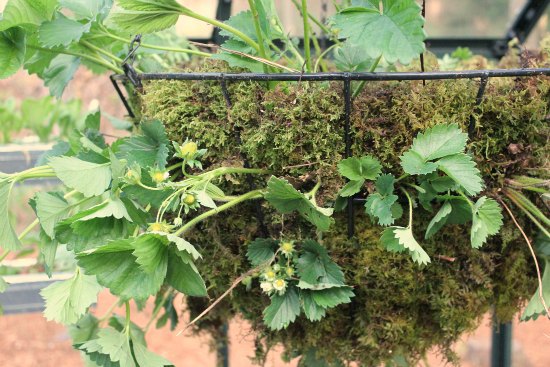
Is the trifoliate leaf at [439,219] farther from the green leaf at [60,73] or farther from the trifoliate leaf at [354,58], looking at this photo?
the green leaf at [60,73]

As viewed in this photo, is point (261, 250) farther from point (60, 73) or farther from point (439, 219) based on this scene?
point (60, 73)

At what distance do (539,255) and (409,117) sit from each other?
189 millimetres

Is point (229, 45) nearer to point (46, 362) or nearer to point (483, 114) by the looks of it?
point (483, 114)

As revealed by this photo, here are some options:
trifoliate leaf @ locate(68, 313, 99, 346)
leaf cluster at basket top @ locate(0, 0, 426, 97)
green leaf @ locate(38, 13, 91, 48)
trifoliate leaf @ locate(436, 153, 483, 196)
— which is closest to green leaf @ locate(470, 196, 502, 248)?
trifoliate leaf @ locate(436, 153, 483, 196)

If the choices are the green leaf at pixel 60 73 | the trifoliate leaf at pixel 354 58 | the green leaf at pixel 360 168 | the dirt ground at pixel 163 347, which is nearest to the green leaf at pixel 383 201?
the green leaf at pixel 360 168

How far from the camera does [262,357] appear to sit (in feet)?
1.87

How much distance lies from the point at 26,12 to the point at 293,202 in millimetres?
270

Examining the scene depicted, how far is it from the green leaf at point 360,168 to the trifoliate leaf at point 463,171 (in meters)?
0.05

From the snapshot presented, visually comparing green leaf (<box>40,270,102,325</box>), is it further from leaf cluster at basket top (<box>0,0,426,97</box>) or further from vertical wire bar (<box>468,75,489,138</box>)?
vertical wire bar (<box>468,75,489,138</box>)

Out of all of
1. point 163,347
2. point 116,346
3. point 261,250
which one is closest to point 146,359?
point 116,346

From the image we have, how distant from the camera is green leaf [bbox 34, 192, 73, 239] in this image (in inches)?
17.7

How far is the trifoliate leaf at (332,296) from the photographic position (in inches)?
17.0

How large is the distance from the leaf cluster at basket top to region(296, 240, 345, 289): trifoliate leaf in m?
0.14

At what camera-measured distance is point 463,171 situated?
1.28 ft
